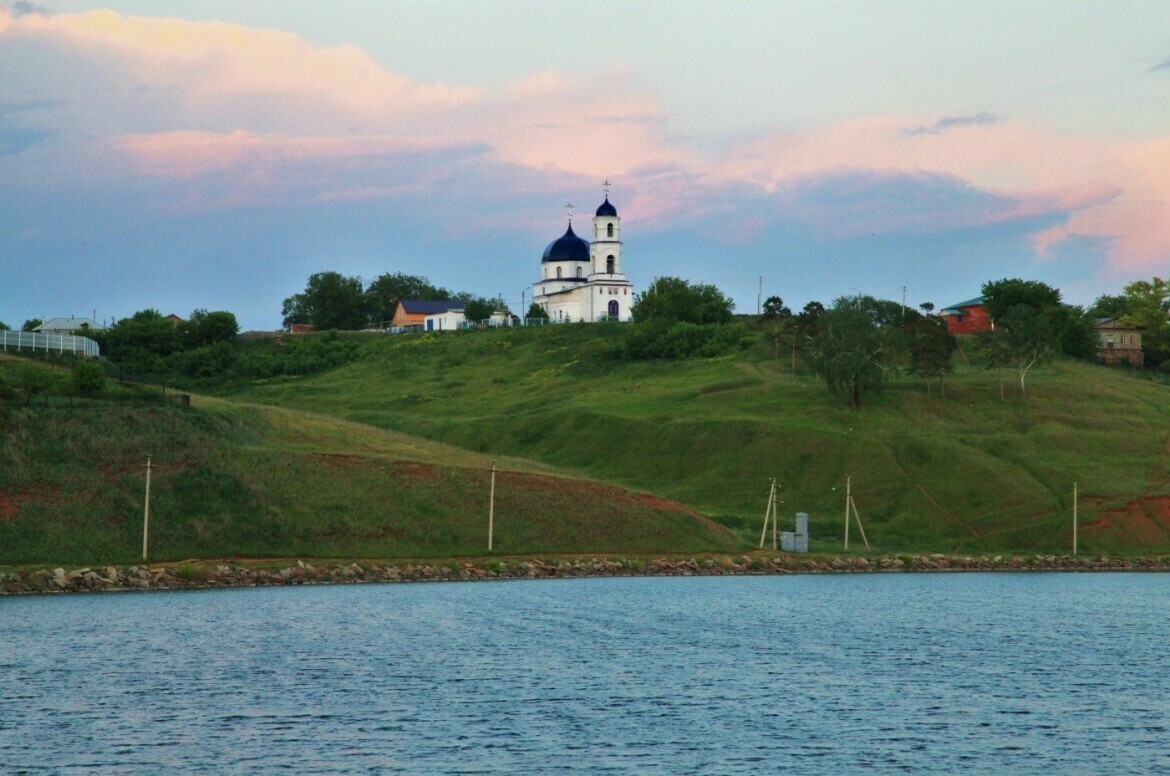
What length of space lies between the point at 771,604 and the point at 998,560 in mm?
33298

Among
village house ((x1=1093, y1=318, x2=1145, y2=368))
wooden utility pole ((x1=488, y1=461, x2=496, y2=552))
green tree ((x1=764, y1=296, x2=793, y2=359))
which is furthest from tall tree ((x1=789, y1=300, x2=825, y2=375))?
wooden utility pole ((x1=488, y1=461, x2=496, y2=552))

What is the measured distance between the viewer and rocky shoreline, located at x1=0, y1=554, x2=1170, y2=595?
3046 inches

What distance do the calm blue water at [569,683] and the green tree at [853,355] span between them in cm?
6181

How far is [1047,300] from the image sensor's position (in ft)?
652

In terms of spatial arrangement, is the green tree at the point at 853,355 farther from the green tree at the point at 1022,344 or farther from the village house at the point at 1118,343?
the village house at the point at 1118,343

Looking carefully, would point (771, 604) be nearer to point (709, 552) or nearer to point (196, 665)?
point (709, 552)

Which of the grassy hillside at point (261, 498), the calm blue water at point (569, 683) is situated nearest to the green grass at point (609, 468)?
the grassy hillside at point (261, 498)

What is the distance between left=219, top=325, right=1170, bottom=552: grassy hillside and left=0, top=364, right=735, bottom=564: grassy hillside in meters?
17.0

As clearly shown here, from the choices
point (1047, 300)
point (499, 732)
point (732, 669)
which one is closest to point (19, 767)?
point (499, 732)

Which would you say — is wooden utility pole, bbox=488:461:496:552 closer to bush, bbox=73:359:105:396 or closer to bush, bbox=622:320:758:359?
bush, bbox=73:359:105:396

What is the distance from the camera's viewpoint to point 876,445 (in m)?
129

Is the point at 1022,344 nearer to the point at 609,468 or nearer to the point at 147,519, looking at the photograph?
the point at 609,468

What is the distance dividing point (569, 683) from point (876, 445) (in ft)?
265

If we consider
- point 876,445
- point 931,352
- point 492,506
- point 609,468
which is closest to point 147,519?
point 492,506
